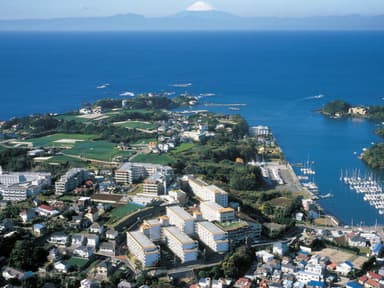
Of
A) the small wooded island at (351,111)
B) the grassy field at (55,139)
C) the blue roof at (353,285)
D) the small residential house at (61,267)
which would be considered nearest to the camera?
the blue roof at (353,285)

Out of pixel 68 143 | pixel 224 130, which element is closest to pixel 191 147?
pixel 224 130

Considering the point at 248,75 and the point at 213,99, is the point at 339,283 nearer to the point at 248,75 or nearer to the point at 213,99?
the point at 213,99

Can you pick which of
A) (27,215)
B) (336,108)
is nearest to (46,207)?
(27,215)

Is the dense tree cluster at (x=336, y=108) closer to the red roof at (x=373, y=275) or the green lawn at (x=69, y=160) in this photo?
the green lawn at (x=69, y=160)

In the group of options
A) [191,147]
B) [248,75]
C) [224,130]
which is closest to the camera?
[191,147]

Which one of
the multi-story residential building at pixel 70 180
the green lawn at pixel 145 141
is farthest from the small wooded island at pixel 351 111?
the multi-story residential building at pixel 70 180

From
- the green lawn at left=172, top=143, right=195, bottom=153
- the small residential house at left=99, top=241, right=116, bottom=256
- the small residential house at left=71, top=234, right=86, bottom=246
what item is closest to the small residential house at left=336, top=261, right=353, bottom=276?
the small residential house at left=99, top=241, right=116, bottom=256
